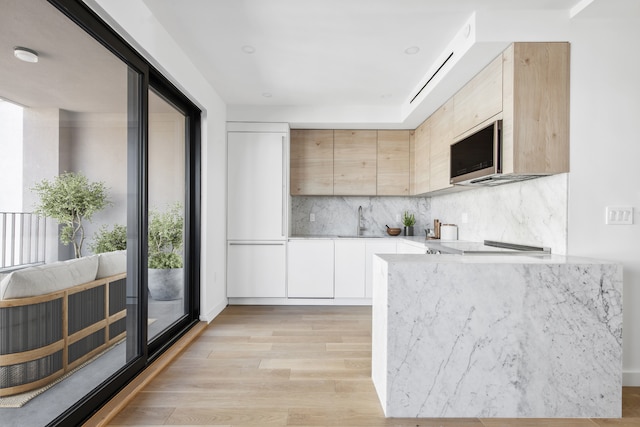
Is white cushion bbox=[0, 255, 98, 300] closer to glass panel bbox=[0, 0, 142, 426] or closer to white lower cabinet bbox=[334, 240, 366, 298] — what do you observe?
glass panel bbox=[0, 0, 142, 426]

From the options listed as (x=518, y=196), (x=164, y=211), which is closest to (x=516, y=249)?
(x=518, y=196)

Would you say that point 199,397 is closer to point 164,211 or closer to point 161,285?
point 161,285

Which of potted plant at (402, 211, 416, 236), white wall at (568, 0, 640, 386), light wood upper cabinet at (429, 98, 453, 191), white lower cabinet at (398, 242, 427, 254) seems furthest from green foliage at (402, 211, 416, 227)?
white wall at (568, 0, 640, 386)

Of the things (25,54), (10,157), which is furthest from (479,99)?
(10,157)

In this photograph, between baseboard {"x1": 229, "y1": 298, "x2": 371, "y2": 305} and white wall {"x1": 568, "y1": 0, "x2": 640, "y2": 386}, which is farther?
baseboard {"x1": 229, "y1": 298, "x2": 371, "y2": 305}

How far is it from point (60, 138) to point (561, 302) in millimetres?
2616

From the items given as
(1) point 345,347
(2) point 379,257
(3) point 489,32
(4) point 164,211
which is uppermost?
(3) point 489,32

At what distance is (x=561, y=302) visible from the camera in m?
1.82

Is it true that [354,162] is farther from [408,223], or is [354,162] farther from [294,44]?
[294,44]

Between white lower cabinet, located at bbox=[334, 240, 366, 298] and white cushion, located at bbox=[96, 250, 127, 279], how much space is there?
2.54 meters

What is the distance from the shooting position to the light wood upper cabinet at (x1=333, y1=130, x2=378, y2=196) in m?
4.50

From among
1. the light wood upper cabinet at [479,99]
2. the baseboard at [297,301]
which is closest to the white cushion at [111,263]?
the baseboard at [297,301]

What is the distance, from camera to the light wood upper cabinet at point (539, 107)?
225 centimetres

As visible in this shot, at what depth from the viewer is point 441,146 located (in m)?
3.52
